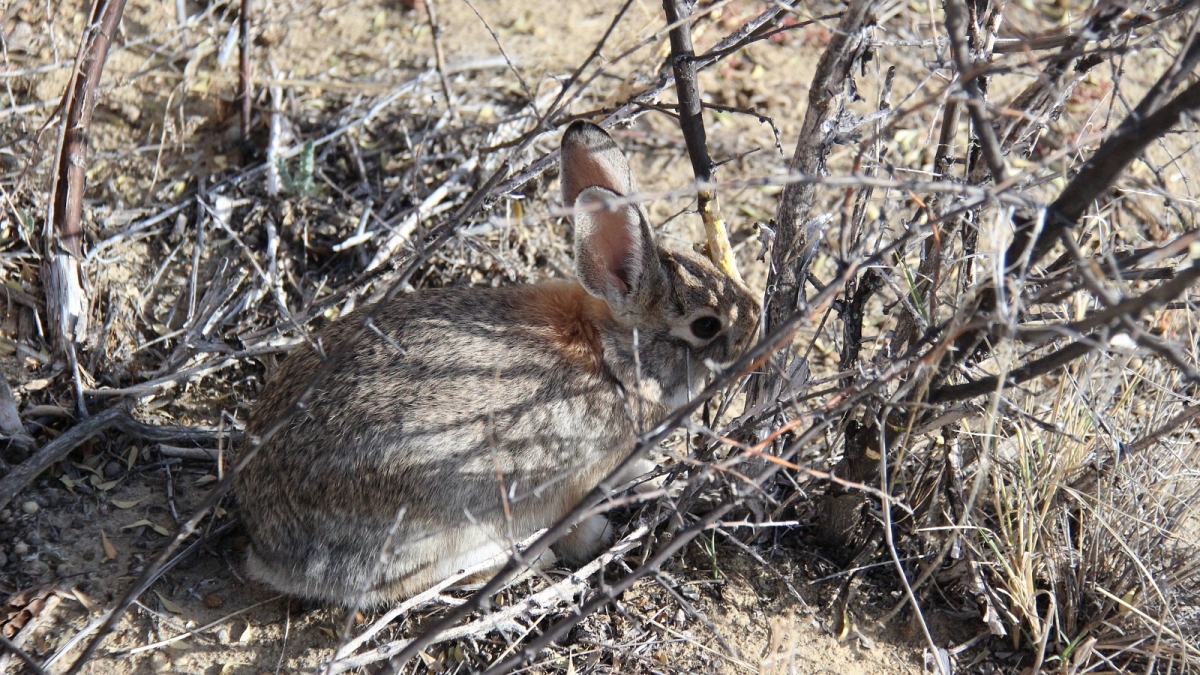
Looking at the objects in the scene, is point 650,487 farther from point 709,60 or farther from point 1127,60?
point 1127,60

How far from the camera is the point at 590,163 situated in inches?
147

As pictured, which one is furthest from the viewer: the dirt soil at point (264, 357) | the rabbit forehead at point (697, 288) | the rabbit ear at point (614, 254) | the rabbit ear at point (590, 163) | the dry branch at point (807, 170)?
the rabbit forehead at point (697, 288)

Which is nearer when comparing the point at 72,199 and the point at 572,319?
the point at 572,319

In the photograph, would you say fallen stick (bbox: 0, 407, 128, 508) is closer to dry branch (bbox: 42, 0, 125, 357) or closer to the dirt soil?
the dirt soil

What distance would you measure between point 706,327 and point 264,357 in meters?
2.25

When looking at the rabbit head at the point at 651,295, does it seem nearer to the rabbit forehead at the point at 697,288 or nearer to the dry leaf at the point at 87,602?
the rabbit forehead at the point at 697,288

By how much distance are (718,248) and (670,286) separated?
1.00 feet

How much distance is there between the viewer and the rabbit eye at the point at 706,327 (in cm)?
412

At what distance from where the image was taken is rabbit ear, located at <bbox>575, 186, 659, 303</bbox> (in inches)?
148

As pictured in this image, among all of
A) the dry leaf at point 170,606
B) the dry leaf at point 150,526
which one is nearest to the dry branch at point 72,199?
the dry leaf at point 150,526

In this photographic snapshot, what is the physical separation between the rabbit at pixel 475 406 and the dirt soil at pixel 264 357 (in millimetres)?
322

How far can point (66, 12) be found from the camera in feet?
18.5

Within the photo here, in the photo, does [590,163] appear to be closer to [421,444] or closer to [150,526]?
[421,444]

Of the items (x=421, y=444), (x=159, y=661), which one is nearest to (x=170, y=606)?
(x=159, y=661)
